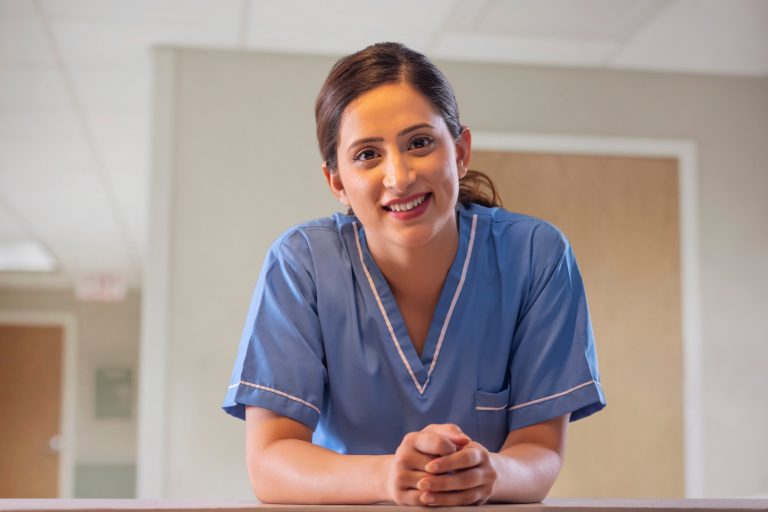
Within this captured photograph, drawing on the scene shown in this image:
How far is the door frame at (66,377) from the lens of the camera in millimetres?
8789

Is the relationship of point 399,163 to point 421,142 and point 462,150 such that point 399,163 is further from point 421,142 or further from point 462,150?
point 462,150

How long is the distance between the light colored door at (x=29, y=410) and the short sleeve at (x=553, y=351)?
319 inches

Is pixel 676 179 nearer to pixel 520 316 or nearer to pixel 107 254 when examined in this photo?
pixel 520 316

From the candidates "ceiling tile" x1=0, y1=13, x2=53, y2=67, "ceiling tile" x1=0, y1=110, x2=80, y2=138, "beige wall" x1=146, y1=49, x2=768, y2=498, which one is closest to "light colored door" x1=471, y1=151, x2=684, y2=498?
"beige wall" x1=146, y1=49, x2=768, y2=498

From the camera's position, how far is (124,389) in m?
9.69

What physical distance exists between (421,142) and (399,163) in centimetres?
6

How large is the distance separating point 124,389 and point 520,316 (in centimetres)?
899

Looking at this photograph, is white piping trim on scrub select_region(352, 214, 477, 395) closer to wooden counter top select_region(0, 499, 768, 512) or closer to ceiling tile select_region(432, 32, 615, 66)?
wooden counter top select_region(0, 499, 768, 512)

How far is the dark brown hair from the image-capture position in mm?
1227

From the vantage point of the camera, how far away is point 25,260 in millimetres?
8492

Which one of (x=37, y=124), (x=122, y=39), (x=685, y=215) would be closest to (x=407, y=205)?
(x=122, y=39)

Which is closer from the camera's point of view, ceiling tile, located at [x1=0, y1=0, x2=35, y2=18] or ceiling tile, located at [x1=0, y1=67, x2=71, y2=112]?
ceiling tile, located at [x1=0, y1=0, x2=35, y2=18]

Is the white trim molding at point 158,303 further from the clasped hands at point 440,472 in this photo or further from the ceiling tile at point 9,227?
the ceiling tile at point 9,227

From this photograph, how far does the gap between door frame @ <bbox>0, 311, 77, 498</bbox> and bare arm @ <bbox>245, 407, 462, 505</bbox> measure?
818cm
